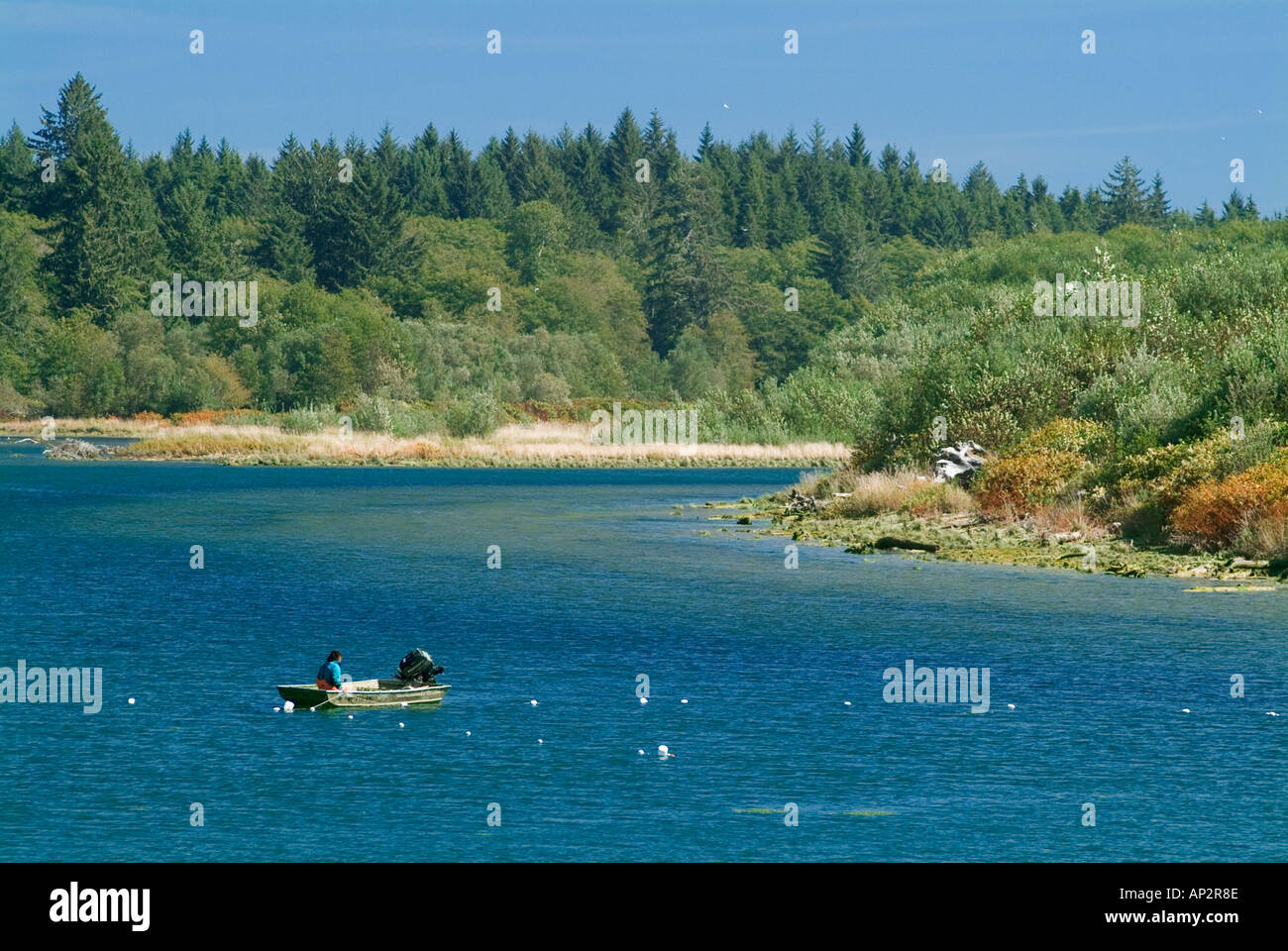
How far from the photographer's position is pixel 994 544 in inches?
1966

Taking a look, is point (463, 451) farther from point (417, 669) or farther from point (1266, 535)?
point (417, 669)

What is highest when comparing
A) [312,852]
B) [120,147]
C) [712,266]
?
[120,147]

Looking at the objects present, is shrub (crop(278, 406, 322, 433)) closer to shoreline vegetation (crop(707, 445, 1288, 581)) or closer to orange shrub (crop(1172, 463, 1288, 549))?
shoreline vegetation (crop(707, 445, 1288, 581))

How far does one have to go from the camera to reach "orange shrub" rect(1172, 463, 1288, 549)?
143ft

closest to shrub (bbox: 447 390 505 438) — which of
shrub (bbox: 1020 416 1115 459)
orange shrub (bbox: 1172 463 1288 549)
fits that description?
shrub (bbox: 1020 416 1115 459)

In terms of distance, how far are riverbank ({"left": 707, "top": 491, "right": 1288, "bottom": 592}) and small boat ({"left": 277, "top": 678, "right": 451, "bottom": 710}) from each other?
2194 centimetres

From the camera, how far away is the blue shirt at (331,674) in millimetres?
25469

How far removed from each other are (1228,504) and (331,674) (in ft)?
95.1

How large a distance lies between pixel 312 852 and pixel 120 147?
16975cm

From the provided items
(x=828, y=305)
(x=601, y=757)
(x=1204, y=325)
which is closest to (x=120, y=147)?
(x=828, y=305)

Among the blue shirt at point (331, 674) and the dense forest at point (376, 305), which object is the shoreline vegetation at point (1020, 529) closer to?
the blue shirt at point (331, 674)

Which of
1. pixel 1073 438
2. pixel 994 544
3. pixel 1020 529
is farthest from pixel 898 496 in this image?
pixel 994 544

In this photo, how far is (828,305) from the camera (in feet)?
614
